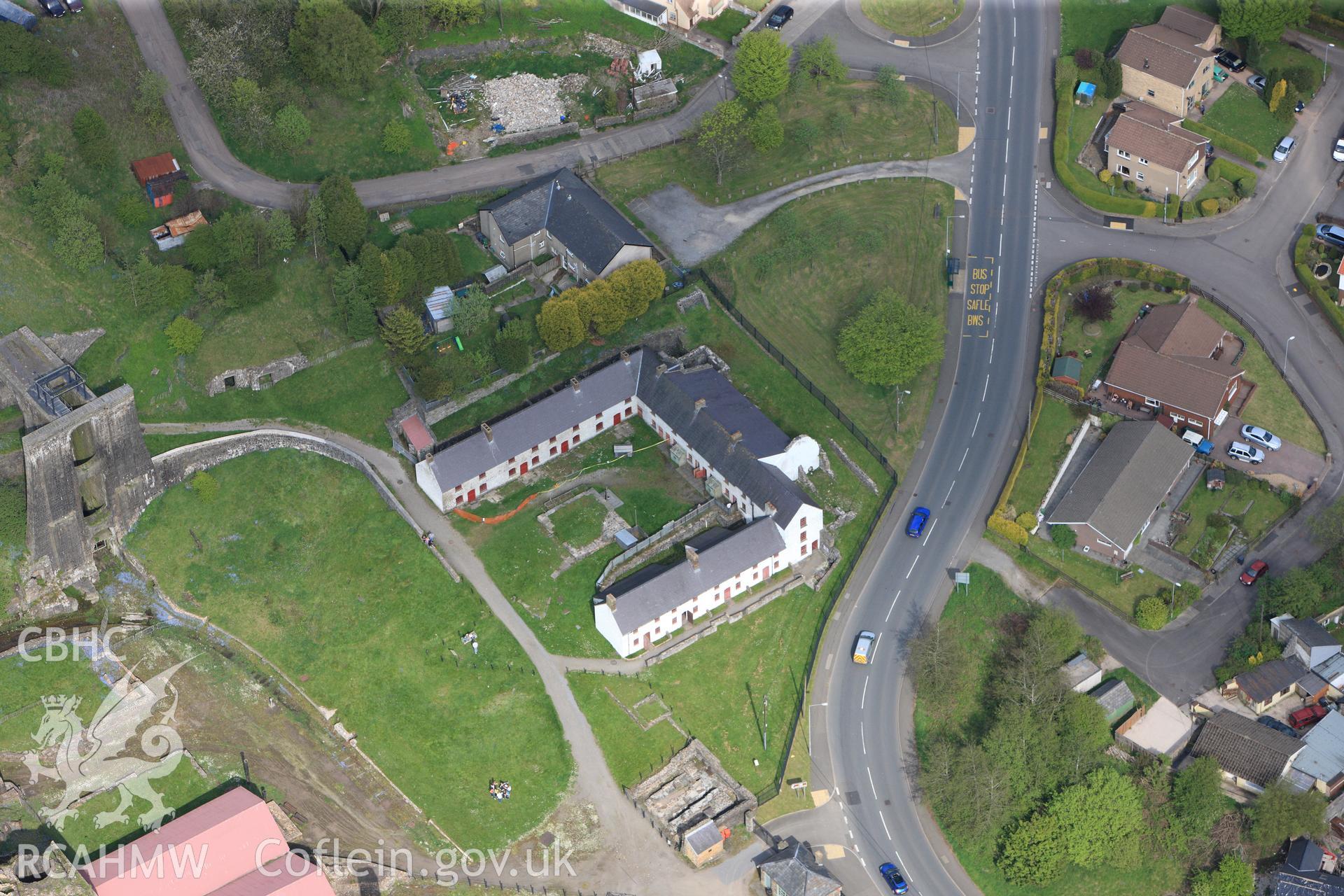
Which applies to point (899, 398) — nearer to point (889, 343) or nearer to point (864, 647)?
point (889, 343)

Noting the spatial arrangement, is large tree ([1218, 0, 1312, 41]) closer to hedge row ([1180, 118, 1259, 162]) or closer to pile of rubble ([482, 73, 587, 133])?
hedge row ([1180, 118, 1259, 162])

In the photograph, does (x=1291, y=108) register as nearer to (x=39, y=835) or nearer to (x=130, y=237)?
(x=130, y=237)

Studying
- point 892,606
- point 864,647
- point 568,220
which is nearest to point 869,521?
point 892,606

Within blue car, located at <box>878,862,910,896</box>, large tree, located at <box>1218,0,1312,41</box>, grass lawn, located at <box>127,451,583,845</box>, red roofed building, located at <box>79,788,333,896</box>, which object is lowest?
red roofed building, located at <box>79,788,333,896</box>

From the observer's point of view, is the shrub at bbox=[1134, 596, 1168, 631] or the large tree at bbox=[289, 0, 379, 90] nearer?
the shrub at bbox=[1134, 596, 1168, 631]

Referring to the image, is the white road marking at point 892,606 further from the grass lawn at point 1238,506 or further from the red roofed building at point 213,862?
the red roofed building at point 213,862

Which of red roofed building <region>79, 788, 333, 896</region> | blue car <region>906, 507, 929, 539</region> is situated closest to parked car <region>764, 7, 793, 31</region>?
blue car <region>906, 507, 929, 539</region>

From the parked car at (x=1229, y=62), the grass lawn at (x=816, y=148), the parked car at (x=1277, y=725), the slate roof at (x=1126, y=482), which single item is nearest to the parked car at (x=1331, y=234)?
the parked car at (x=1229, y=62)
